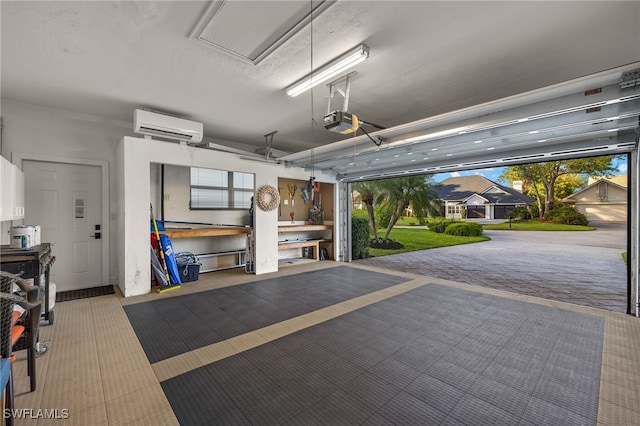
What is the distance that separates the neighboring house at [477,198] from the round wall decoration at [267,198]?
7.92m

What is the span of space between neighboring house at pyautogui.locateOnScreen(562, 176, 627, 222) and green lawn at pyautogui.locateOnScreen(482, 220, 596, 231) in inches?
28.9

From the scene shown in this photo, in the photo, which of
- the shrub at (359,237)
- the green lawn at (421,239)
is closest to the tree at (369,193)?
the green lawn at (421,239)

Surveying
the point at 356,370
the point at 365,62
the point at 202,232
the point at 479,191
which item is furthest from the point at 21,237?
the point at 479,191

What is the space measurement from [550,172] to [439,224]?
445 cm

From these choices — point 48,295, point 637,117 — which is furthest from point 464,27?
point 48,295

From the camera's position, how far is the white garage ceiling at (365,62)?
2.38 m

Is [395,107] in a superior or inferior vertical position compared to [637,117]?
superior

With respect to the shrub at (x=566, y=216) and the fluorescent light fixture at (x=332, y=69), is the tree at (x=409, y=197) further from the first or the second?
the fluorescent light fixture at (x=332, y=69)

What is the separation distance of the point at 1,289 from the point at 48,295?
225 cm

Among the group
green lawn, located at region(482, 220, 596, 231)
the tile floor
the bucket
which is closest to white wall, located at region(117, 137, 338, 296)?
the tile floor

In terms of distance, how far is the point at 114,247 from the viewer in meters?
5.22

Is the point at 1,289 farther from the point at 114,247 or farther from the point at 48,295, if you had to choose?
the point at 114,247

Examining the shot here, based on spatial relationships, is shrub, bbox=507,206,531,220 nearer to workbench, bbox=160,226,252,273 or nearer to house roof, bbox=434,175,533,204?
house roof, bbox=434,175,533,204

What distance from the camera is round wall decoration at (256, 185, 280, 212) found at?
6070 millimetres
